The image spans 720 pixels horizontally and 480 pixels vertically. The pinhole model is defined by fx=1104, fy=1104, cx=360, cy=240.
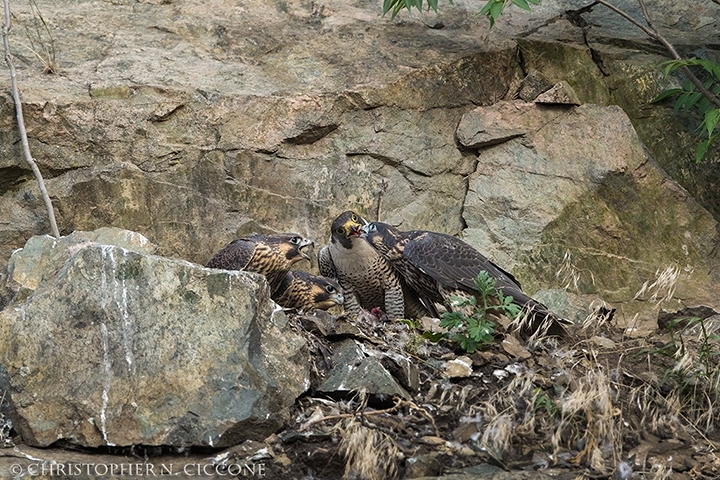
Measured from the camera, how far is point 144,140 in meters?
6.21

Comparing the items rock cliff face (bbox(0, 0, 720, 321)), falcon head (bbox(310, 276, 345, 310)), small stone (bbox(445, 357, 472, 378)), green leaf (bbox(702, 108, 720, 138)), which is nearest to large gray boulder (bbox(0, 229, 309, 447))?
small stone (bbox(445, 357, 472, 378))

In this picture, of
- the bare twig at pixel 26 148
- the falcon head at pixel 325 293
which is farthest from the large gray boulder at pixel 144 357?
the bare twig at pixel 26 148

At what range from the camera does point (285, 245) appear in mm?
5680

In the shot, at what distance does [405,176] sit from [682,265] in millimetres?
1757

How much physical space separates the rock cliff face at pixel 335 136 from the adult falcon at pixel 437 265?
2.14 ft

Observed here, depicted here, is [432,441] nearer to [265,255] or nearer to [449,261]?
[449,261]

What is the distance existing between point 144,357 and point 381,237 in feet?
6.61

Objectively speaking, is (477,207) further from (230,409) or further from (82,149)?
(230,409)

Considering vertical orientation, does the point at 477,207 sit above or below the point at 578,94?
below

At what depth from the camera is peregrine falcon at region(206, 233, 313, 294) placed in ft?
18.1

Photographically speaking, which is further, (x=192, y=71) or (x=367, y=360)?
(x=192, y=71)

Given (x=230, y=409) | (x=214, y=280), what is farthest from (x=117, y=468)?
(x=214, y=280)

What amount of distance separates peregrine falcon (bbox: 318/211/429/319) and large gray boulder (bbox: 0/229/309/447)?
1435 mm

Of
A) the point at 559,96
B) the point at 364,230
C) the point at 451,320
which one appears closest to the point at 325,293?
the point at 364,230
